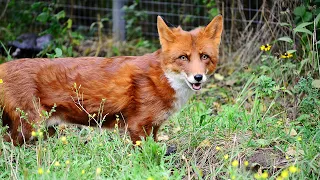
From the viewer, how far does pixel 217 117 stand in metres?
6.67

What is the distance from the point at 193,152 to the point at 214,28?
121cm

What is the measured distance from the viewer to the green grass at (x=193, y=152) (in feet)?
16.3

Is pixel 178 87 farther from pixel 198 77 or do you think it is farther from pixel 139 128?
pixel 139 128

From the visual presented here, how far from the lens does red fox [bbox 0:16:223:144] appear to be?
563 centimetres

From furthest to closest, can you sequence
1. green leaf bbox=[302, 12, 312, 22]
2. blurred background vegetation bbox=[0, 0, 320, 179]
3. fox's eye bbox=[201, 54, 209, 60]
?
green leaf bbox=[302, 12, 312, 22]
fox's eye bbox=[201, 54, 209, 60]
blurred background vegetation bbox=[0, 0, 320, 179]

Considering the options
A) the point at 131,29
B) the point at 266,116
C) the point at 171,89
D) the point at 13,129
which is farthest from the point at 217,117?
the point at 131,29

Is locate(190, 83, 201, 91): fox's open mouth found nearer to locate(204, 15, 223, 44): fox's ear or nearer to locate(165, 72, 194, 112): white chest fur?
locate(165, 72, 194, 112): white chest fur

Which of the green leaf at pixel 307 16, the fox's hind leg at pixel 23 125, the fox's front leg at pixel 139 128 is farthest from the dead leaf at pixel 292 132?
the fox's hind leg at pixel 23 125

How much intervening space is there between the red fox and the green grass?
21cm

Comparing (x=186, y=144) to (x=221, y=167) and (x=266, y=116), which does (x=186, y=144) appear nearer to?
(x=221, y=167)

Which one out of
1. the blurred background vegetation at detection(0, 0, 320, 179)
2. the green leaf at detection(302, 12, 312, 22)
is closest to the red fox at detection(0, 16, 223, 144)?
the blurred background vegetation at detection(0, 0, 320, 179)

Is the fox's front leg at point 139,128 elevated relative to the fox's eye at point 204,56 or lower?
lower

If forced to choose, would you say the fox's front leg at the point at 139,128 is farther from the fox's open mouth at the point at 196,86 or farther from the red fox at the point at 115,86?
the fox's open mouth at the point at 196,86

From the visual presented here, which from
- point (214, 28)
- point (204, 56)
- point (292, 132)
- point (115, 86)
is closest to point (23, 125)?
point (115, 86)
